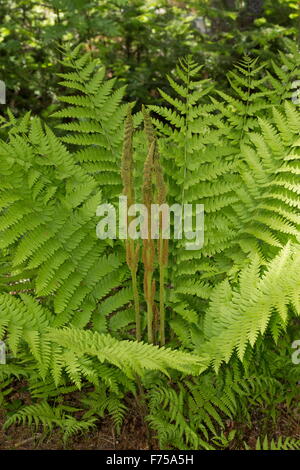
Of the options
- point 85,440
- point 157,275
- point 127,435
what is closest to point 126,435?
point 127,435

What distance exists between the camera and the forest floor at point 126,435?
190 centimetres

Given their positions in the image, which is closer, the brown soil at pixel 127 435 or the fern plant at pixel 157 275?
the fern plant at pixel 157 275

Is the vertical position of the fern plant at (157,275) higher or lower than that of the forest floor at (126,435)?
higher

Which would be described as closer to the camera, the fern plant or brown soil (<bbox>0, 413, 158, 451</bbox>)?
the fern plant

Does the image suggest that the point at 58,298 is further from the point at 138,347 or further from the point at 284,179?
the point at 284,179

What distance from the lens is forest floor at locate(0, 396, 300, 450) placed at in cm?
190

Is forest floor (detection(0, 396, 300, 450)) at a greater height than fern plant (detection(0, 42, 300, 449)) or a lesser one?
lesser

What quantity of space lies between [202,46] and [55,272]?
273cm

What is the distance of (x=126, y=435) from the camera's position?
6.45ft

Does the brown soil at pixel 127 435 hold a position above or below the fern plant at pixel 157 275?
below

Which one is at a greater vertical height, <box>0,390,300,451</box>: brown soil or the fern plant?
the fern plant

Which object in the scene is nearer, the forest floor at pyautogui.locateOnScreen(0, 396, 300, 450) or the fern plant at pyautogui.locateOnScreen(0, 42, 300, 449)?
the fern plant at pyautogui.locateOnScreen(0, 42, 300, 449)

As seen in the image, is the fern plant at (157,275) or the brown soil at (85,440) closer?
the fern plant at (157,275)

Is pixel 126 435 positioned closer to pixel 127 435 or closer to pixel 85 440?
pixel 127 435
